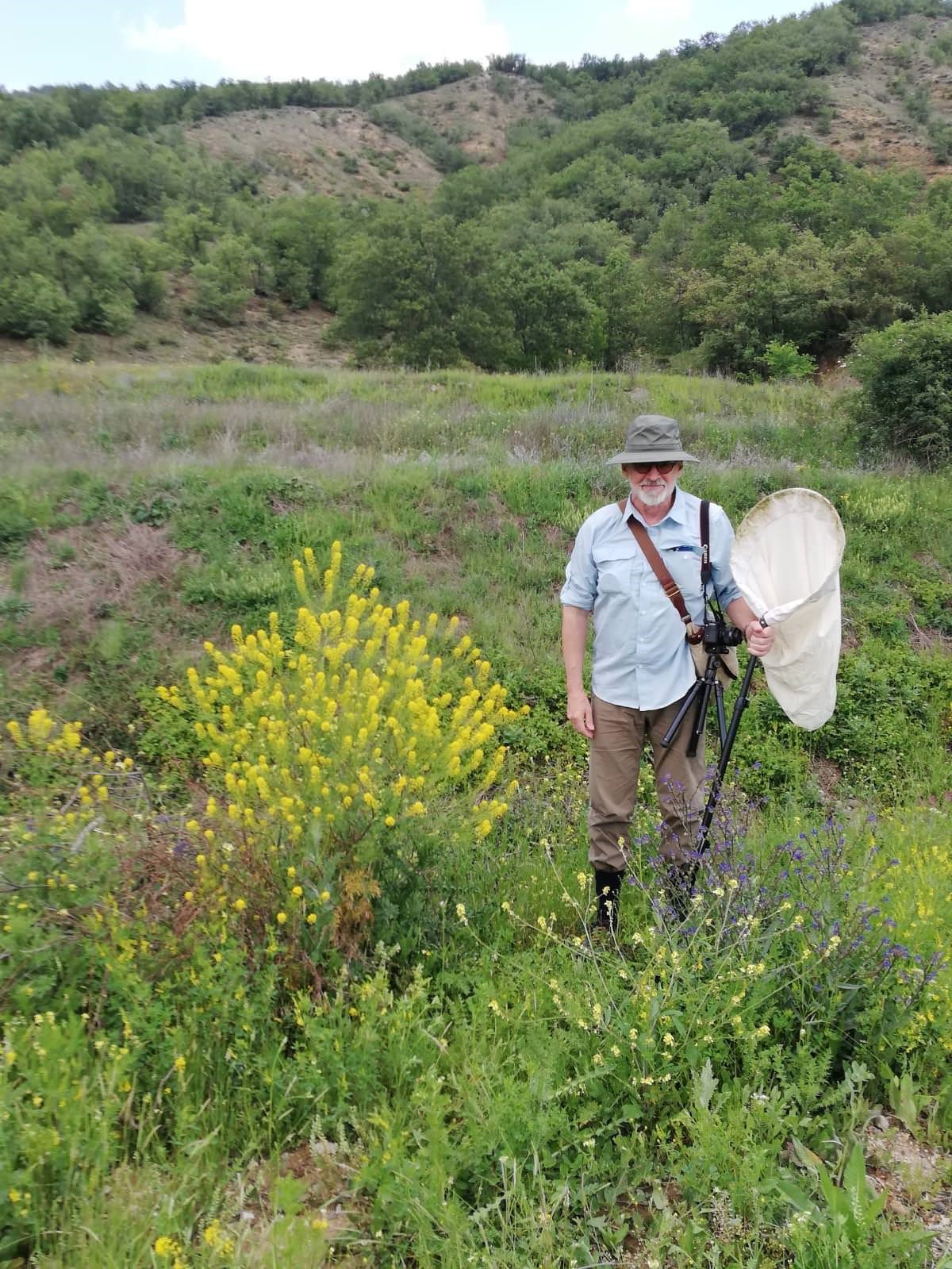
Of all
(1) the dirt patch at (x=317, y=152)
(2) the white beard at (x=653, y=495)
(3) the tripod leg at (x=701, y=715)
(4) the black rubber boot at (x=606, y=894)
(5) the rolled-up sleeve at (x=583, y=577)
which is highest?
(1) the dirt patch at (x=317, y=152)

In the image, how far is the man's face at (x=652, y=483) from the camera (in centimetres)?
297

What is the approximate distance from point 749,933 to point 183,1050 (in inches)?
68.9

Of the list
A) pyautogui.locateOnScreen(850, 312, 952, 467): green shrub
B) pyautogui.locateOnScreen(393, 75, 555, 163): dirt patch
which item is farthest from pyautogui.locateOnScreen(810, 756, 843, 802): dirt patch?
pyautogui.locateOnScreen(393, 75, 555, 163): dirt patch

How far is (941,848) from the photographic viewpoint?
12.2 feet

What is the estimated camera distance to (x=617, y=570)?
299 centimetres

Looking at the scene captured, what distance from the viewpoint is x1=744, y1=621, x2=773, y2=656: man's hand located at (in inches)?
111

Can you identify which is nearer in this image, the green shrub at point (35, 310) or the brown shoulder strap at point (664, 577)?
the brown shoulder strap at point (664, 577)

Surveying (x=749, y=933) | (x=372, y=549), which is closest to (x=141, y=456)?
(x=372, y=549)

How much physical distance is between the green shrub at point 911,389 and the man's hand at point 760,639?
878 centimetres

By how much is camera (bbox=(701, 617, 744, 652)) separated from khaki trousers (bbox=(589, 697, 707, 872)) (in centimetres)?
27

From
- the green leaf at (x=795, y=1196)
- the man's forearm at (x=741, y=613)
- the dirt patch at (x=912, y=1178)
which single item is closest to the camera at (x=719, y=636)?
the man's forearm at (x=741, y=613)

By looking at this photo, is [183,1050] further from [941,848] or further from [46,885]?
[941,848]

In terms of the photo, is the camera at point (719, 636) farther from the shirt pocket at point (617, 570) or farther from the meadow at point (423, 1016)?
the meadow at point (423, 1016)

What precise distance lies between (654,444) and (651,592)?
0.57 metres
